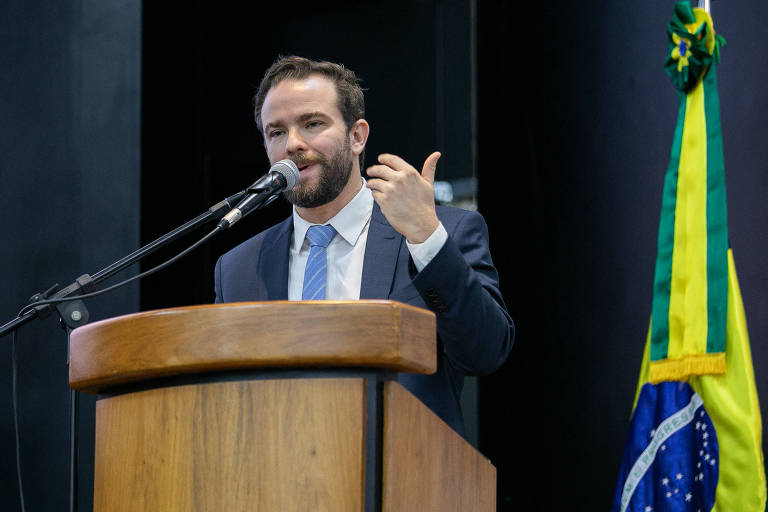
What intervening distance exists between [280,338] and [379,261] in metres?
0.88

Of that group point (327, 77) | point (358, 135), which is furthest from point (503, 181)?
point (327, 77)

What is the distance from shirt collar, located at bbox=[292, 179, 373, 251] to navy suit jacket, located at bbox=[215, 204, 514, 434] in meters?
0.02

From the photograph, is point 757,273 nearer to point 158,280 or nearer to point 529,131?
point 529,131

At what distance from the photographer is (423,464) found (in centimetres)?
115

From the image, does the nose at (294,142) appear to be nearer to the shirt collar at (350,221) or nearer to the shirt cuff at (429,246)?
the shirt collar at (350,221)

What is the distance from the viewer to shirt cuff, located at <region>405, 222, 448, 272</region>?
155 cm

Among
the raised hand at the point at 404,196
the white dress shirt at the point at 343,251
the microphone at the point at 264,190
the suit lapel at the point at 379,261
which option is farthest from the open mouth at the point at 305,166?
the raised hand at the point at 404,196

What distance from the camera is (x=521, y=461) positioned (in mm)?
3162

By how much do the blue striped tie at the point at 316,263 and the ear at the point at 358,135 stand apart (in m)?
0.28

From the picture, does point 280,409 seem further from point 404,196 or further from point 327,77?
point 327,77

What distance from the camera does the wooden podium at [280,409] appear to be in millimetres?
1066

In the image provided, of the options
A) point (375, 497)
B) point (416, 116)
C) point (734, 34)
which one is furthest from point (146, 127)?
point (375, 497)

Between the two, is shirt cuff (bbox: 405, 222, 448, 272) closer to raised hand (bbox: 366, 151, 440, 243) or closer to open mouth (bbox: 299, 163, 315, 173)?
raised hand (bbox: 366, 151, 440, 243)

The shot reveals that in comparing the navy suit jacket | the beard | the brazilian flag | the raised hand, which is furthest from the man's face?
the brazilian flag
